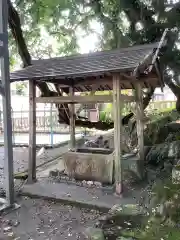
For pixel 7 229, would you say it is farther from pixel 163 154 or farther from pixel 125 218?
pixel 163 154

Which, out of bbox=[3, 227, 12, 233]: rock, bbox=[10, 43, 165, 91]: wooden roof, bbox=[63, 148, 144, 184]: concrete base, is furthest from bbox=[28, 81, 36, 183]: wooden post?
bbox=[3, 227, 12, 233]: rock

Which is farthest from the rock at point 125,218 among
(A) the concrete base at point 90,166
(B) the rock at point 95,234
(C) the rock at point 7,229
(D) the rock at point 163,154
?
(D) the rock at point 163,154

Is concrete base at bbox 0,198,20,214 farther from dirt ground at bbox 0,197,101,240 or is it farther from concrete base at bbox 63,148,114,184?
concrete base at bbox 63,148,114,184

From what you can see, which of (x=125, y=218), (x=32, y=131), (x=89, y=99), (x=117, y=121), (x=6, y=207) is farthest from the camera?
(x=32, y=131)

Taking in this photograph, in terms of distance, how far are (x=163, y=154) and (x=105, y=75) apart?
2.81 metres

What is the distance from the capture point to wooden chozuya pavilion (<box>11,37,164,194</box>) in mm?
5324

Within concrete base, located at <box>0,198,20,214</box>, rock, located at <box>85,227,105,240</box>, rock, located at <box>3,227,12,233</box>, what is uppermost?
rock, located at <box>85,227,105,240</box>

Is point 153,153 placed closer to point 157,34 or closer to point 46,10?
point 157,34

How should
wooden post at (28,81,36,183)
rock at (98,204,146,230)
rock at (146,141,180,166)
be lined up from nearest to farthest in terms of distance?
rock at (98,204,146,230) → wooden post at (28,81,36,183) → rock at (146,141,180,166)

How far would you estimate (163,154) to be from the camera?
7258 millimetres

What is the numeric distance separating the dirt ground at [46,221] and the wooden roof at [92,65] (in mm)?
2799

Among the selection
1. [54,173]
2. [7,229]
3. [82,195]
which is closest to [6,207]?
[7,229]

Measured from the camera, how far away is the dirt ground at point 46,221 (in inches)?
161

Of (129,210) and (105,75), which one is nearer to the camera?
(129,210)
